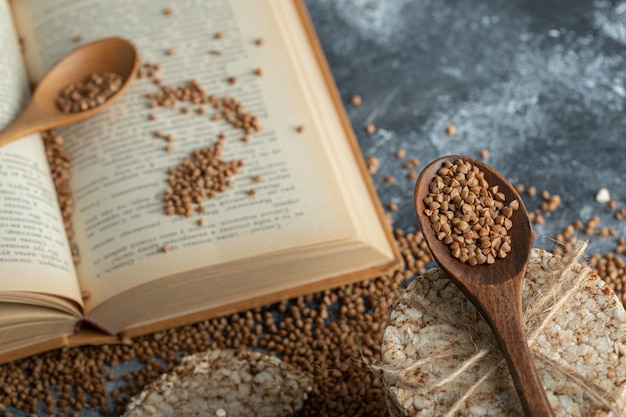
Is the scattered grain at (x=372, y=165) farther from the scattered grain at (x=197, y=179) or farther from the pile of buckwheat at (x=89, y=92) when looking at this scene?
the pile of buckwheat at (x=89, y=92)

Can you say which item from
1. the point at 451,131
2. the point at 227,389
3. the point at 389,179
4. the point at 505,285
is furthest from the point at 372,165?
the point at 505,285

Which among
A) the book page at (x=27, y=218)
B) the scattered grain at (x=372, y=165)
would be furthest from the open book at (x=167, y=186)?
the scattered grain at (x=372, y=165)

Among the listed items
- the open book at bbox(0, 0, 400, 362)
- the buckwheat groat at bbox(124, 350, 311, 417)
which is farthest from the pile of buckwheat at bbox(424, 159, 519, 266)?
the buckwheat groat at bbox(124, 350, 311, 417)

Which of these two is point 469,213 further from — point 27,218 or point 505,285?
point 27,218

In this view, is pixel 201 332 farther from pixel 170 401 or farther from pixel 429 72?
pixel 429 72

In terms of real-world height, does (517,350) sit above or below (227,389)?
above

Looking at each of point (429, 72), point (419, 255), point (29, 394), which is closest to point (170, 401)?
point (29, 394)

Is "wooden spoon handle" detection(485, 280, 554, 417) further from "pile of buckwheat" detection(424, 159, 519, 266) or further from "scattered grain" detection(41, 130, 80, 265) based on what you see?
"scattered grain" detection(41, 130, 80, 265)
